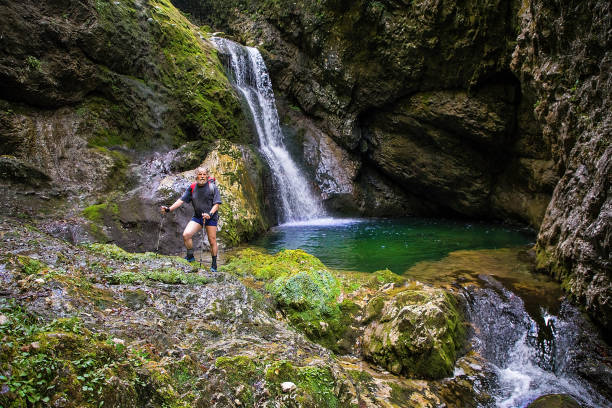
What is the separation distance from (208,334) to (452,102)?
14.8 meters

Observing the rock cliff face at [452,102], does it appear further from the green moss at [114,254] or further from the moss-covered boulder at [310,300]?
the green moss at [114,254]

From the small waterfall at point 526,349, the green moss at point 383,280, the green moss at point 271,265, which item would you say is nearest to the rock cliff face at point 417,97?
the small waterfall at point 526,349

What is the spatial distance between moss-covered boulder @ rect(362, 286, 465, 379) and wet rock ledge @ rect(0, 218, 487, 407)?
17 millimetres

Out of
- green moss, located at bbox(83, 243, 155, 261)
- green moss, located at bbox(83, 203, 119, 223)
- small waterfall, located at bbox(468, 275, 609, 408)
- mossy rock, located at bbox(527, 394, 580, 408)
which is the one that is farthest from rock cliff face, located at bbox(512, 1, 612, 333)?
green moss, located at bbox(83, 203, 119, 223)

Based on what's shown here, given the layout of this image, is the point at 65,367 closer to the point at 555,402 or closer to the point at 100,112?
the point at 555,402

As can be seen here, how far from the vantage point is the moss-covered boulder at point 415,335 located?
4367 mm

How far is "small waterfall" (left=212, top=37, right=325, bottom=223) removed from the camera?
14797 mm

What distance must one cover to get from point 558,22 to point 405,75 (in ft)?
26.0

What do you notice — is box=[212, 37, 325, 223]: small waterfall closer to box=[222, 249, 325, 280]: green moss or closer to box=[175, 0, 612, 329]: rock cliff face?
box=[175, 0, 612, 329]: rock cliff face

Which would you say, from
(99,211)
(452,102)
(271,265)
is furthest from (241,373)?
(452,102)

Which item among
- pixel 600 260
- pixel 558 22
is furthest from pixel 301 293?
pixel 558 22

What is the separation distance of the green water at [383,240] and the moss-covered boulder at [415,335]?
128 inches

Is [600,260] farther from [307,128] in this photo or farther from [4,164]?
[307,128]

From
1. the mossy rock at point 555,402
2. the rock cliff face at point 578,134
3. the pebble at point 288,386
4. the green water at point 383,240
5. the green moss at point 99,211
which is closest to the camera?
the pebble at point 288,386
